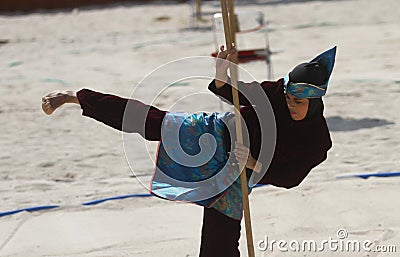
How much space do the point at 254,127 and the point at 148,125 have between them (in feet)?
1.46

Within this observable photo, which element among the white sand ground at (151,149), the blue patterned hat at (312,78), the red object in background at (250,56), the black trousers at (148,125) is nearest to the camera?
the blue patterned hat at (312,78)

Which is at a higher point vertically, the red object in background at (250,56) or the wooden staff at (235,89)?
the wooden staff at (235,89)

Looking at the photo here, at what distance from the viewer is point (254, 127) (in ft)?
9.55

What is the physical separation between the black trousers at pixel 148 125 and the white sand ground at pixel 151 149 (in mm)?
813

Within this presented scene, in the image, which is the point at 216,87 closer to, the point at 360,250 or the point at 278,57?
the point at 360,250

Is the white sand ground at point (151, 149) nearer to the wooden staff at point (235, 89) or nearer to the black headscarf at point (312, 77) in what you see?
the wooden staff at point (235, 89)

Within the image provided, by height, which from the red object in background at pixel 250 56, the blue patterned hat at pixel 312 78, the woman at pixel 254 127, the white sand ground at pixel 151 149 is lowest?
the white sand ground at pixel 151 149

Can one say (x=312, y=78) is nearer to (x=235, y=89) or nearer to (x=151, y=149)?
(x=235, y=89)

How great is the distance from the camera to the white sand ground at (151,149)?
3992mm

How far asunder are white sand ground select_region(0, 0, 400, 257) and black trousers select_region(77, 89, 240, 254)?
0.81 m

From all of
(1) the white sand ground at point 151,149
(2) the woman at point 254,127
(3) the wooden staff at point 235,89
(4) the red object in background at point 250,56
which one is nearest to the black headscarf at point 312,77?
(2) the woman at point 254,127

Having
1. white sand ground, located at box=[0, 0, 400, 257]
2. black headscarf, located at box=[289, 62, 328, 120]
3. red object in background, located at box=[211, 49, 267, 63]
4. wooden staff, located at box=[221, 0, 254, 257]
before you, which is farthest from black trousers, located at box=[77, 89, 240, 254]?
red object in background, located at box=[211, 49, 267, 63]

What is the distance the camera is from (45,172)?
17.3 ft

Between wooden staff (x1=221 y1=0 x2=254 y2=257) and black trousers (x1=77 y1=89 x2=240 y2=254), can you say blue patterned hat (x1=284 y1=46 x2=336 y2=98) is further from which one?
black trousers (x1=77 y1=89 x2=240 y2=254)
